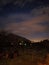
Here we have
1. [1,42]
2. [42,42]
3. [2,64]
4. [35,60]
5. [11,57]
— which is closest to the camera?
[2,64]

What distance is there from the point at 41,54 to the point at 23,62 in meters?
3.75

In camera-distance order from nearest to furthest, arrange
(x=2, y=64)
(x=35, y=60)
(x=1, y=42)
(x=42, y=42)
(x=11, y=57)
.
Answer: (x=2, y=64) < (x=35, y=60) < (x=11, y=57) < (x=1, y=42) < (x=42, y=42)

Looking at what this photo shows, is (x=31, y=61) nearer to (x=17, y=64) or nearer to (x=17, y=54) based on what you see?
(x=17, y=64)

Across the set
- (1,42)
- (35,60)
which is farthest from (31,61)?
(1,42)

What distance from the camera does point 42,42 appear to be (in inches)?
1195

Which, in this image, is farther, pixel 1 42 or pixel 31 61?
pixel 1 42

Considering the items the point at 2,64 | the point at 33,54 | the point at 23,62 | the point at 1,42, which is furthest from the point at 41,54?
the point at 1,42

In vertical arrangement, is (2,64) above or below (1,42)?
below

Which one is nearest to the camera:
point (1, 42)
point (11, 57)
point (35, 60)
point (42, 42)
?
point (35, 60)

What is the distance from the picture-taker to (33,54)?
66.9ft

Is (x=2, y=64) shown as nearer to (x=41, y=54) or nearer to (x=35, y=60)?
(x=35, y=60)

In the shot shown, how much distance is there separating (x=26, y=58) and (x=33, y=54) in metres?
1.72

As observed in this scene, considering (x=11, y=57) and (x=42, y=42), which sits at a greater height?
(x=42, y=42)

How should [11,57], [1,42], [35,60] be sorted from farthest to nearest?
[1,42] → [11,57] → [35,60]
